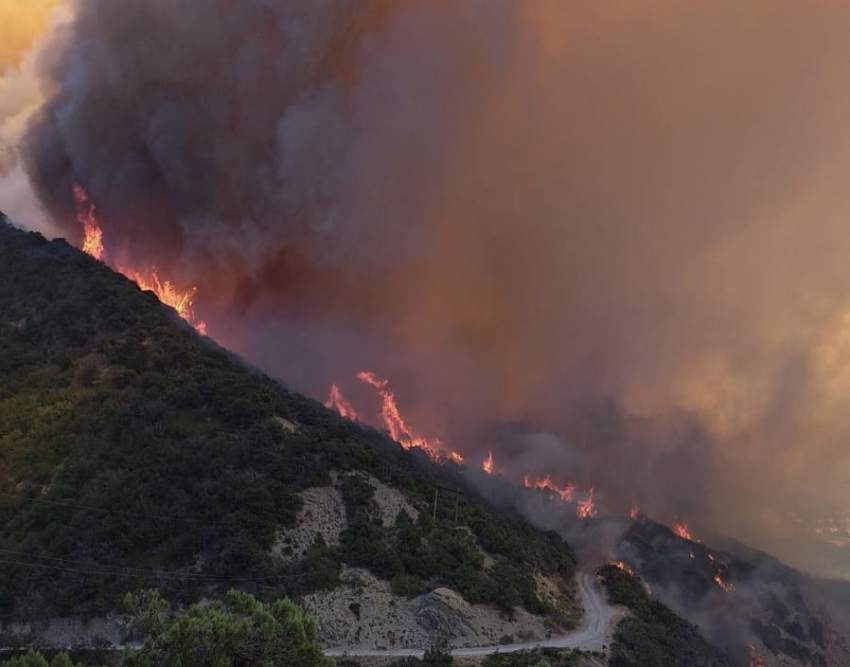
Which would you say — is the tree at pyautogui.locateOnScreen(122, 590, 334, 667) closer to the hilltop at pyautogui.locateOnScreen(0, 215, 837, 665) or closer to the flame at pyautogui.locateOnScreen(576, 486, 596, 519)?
the hilltop at pyautogui.locateOnScreen(0, 215, 837, 665)

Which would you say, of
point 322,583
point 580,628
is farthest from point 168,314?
point 580,628

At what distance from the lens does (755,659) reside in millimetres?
126750

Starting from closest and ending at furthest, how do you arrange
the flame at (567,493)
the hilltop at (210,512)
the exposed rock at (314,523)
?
the hilltop at (210,512) → the exposed rock at (314,523) → the flame at (567,493)

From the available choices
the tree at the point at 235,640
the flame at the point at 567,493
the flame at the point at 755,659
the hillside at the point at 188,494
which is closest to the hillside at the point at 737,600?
the flame at the point at 755,659

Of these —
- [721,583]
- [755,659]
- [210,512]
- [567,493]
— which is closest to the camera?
[210,512]

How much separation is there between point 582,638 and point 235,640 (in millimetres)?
62612

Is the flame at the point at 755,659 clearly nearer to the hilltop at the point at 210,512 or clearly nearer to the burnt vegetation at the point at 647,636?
the burnt vegetation at the point at 647,636

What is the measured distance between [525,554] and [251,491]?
4192 cm

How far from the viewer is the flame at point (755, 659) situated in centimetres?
12541

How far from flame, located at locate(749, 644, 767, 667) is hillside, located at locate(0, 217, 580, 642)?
52.1m

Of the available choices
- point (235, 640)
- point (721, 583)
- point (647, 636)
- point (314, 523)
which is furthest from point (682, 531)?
point (235, 640)

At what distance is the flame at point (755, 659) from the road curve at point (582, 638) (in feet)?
145

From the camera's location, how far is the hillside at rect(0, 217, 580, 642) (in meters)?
66.3

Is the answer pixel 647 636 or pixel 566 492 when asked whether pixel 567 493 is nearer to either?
pixel 566 492
